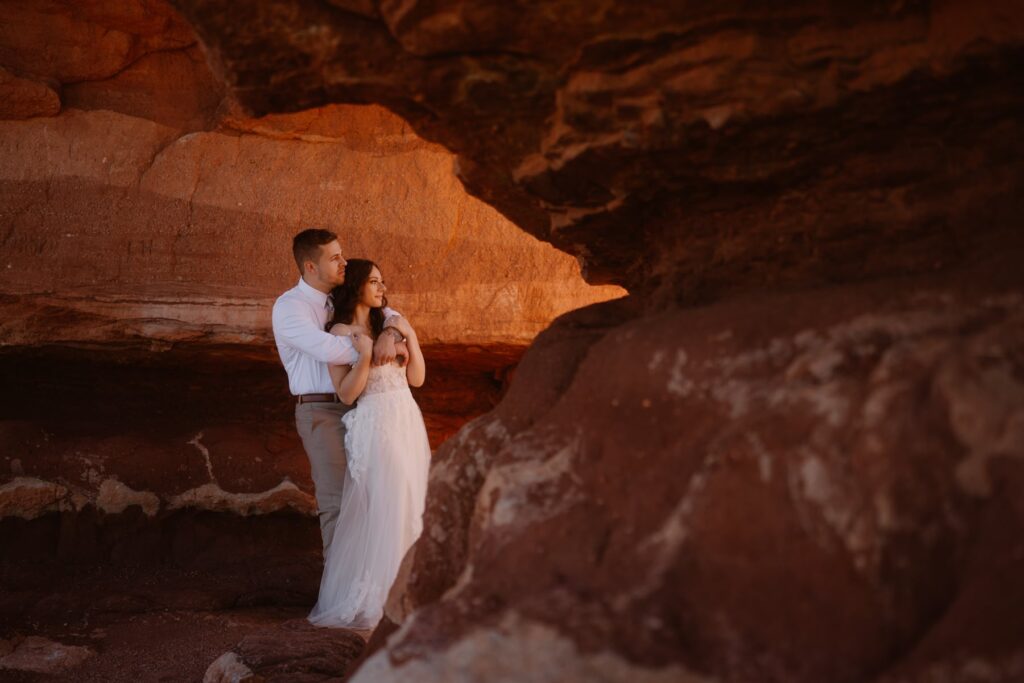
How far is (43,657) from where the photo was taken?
160 inches

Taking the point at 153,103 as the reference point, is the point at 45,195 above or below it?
below

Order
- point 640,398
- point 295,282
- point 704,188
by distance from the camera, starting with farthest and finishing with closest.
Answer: point 295,282 < point 704,188 < point 640,398

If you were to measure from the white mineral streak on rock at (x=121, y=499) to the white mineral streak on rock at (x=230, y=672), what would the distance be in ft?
7.31

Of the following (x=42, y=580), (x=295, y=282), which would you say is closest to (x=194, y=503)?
(x=42, y=580)

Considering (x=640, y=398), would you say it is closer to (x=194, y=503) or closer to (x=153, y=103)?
(x=194, y=503)

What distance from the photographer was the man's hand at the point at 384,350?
164 inches

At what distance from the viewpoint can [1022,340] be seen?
1.50m

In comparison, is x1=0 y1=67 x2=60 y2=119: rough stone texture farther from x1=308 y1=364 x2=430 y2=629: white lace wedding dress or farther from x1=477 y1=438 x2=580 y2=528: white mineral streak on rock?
x1=477 y1=438 x2=580 y2=528: white mineral streak on rock

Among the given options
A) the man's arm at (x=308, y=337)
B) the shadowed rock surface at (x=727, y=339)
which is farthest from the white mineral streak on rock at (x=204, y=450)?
the shadowed rock surface at (x=727, y=339)

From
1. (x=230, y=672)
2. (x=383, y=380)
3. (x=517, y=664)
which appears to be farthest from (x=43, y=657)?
(x=517, y=664)

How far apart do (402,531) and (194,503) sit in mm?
1650

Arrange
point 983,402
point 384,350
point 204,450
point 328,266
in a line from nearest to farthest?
point 983,402 < point 384,350 < point 328,266 < point 204,450

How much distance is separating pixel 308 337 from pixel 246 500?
5.21 feet

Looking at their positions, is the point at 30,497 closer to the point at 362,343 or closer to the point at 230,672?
the point at 362,343
